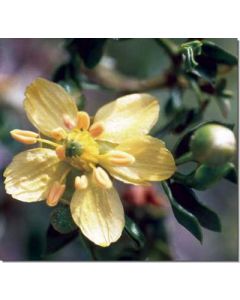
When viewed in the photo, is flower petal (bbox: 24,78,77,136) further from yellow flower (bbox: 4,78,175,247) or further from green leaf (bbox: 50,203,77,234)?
green leaf (bbox: 50,203,77,234)

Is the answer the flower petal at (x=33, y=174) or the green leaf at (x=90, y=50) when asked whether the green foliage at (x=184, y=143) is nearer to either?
the flower petal at (x=33, y=174)

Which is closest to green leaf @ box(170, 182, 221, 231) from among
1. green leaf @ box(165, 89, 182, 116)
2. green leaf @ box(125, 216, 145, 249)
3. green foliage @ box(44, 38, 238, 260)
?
green foliage @ box(44, 38, 238, 260)

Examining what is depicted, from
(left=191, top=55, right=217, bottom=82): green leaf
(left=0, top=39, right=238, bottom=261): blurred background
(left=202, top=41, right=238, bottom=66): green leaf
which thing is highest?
(left=202, top=41, right=238, bottom=66): green leaf

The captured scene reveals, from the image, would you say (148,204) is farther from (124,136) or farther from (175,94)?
(124,136)

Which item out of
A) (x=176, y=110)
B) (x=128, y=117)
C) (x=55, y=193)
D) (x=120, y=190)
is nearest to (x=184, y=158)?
(x=128, y=117)

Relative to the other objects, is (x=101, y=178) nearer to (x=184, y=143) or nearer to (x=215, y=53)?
(x=184, y=143)

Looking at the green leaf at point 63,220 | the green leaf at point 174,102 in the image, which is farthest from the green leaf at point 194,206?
the green leaf at point 174,102
